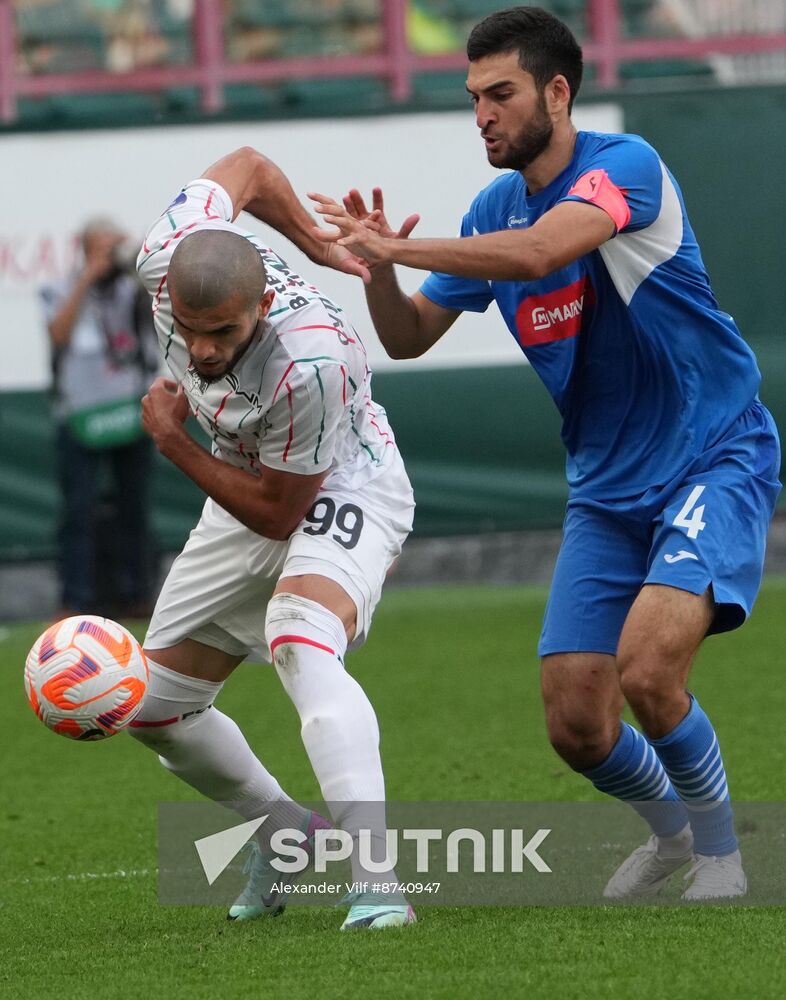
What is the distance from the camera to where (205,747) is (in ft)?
16.5

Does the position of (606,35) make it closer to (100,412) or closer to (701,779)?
(100,412)

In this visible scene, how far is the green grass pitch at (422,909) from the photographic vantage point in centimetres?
396

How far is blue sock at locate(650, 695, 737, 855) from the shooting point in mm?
4848

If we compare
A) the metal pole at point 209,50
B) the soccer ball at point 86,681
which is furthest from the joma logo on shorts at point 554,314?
the metal pole at point 209,50

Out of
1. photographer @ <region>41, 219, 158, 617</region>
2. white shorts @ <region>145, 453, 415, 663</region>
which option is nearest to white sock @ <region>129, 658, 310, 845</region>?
white shorts @ <region>145, 453, 415, 663</region>

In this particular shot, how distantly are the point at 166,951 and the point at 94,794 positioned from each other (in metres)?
2.88

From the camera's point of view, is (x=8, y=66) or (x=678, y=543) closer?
(x=678, y=543)

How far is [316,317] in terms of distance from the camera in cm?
472

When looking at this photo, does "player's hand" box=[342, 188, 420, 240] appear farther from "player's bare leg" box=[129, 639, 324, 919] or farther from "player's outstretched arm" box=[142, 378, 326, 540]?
"player's bare leg" box=[129, 639, 324, 919]

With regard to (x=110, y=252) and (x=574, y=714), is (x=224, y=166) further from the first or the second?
(x=110, y=252)

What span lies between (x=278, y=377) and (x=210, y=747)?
1.13 meters

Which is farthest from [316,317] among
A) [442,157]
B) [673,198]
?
[442,157]

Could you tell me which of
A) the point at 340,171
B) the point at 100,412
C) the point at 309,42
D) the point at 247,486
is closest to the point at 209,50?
the point at 309,42

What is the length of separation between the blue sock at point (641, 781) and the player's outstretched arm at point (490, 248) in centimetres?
145
